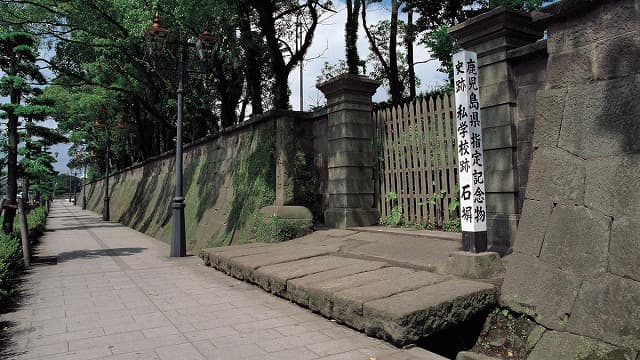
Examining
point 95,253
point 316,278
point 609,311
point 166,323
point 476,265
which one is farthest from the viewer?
point 95,253

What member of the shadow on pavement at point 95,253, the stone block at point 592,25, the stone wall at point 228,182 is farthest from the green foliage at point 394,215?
the shadow on pavement at point 95,253

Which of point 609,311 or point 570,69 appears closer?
point 609,311

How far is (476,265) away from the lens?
170 inches

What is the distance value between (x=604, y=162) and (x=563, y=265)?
912 millimetres

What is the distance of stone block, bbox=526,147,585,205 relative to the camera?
145 inches

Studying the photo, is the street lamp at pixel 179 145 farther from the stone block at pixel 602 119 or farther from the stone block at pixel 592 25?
the stone block at pixel 602 119

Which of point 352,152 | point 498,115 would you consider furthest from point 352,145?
point 498,115

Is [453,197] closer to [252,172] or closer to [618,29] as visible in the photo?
[618,29]

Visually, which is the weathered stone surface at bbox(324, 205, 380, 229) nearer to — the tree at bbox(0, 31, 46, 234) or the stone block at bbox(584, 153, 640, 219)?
the stone block at bbox(584, 153, 640, 219)

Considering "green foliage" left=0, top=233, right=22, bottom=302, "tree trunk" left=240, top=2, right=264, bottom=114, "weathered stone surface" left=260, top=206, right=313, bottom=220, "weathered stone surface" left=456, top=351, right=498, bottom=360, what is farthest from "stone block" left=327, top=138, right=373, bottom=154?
"tree trunk" left=240, top=2, right=264, bottom=114

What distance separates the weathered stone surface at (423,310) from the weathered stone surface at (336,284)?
64cm

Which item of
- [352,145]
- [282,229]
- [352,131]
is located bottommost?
[282,229]

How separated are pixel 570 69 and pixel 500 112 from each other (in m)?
1.43

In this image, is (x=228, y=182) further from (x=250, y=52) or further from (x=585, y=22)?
(x=585, y=22)
